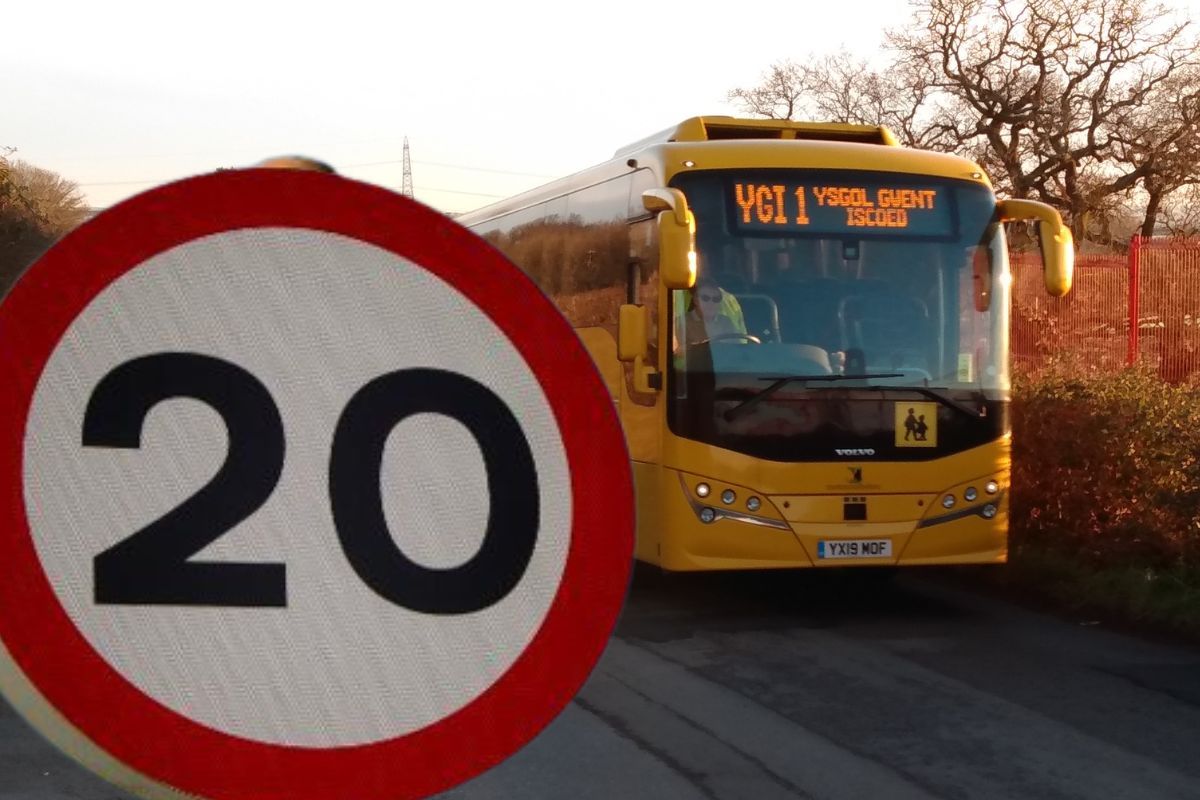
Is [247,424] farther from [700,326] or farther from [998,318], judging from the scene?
[998,318]

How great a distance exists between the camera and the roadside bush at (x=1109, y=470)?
10.7 meters

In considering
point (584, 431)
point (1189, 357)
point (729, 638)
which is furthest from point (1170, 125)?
point (584, 431)

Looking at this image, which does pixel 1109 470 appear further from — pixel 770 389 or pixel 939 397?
pixel 770 389

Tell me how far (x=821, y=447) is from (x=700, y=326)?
3.69 feet

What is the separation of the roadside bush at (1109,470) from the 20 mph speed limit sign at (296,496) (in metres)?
9.39

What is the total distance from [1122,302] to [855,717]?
15.1 metres

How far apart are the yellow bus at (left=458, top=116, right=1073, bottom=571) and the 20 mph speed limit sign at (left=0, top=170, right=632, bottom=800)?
338 inches

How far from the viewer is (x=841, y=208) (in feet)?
36.2

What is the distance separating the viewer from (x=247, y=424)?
70.4 inches

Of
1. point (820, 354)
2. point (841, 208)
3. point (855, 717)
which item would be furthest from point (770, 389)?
point (855, 717)

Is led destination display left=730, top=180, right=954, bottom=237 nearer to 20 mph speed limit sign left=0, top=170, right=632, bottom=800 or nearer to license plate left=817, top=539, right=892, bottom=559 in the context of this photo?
license plate left=817, top=539, right=892, bottom=559

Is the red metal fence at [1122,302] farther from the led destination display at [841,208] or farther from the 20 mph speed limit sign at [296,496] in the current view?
the 20 mph speed limit sign at [296,496]

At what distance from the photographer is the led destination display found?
10.9 meters

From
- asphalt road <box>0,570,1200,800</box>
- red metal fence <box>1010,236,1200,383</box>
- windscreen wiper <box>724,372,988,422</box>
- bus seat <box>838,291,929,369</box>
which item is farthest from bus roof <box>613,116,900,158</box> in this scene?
red metal fence <box>1010,236,1200,383</box>
